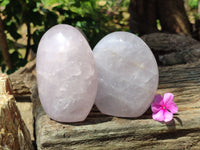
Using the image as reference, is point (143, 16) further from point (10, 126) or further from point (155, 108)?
point (10, 126)

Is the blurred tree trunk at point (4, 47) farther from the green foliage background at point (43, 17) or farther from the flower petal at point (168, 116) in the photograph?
the flower petal at point (168, 116)

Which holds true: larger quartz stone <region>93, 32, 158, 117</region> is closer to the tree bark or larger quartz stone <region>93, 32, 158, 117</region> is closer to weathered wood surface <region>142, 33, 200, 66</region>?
weathered wood surface <region>142, 33, 200, 66</region>

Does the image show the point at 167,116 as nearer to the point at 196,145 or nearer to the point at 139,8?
the point at 196,145

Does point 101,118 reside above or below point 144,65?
below

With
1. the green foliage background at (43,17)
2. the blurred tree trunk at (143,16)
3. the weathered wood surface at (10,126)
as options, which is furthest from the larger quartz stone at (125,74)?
the blurred tree trunk at (143,16)

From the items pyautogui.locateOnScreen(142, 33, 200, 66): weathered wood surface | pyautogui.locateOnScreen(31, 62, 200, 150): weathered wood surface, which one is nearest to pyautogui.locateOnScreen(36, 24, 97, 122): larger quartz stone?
pyautogui.locateOnScreen(31, 62, 200, 150): weathered wood surface

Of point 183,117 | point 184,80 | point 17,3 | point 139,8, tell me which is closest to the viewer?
point 183,117

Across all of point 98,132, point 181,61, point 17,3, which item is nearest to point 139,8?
point 181,61
